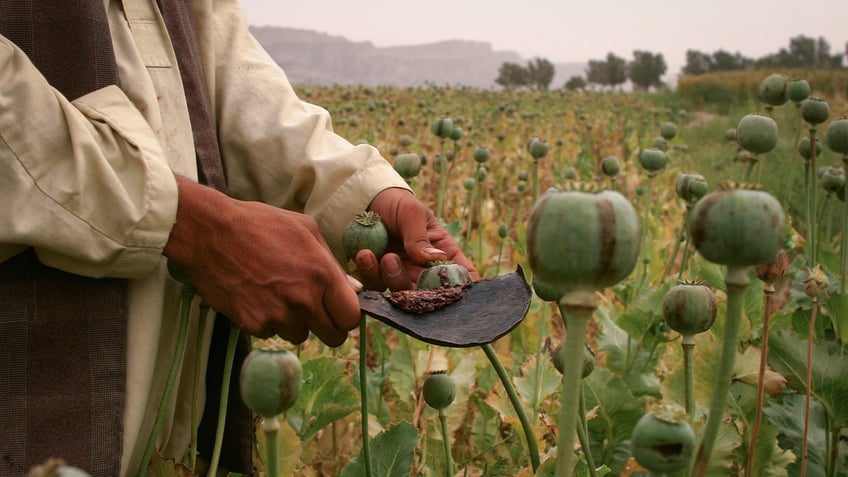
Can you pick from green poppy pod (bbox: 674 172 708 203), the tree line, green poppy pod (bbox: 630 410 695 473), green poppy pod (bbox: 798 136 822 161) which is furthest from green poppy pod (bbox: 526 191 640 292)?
the tree line

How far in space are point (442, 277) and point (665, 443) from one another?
535mm

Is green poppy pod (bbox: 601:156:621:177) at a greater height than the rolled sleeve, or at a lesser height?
lesser

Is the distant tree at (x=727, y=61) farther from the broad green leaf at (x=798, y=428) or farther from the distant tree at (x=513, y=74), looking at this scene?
the broad green leaf at (x=798, y=428)

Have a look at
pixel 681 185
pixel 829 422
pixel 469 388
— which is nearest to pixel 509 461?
pixel 469 388

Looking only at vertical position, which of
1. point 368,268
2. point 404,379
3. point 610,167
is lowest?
point 404,379

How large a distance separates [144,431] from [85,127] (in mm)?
543

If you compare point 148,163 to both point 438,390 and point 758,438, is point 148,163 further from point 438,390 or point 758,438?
point 758,438

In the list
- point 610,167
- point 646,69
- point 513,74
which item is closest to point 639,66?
point 646,69

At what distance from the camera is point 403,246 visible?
152 centimetres

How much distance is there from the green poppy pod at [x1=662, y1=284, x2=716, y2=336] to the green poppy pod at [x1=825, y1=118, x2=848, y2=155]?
0.87 metres

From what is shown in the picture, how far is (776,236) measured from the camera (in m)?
0.75

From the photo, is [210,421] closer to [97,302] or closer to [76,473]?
[97,302]

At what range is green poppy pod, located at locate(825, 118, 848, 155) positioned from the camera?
1796 millimetres

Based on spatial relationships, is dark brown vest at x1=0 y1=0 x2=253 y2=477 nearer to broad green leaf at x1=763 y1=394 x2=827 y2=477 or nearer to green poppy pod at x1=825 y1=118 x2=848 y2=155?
broad green leaf at x1=763 y1=394 x2=827 y2=477
